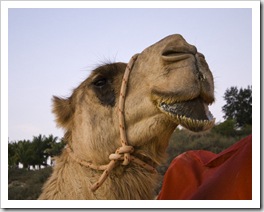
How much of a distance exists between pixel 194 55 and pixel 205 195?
736 mm

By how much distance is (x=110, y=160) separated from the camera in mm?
1745

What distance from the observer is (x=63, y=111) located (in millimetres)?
2072

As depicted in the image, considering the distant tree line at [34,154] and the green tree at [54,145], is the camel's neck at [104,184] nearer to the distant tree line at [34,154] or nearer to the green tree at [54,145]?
the green tree at [54,145]

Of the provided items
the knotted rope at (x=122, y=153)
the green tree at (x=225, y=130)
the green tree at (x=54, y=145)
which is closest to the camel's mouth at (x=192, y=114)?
the knotted rope at (x=122, y=153)

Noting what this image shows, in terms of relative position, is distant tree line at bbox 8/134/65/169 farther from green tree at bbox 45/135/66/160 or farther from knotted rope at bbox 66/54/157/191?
knotted rope at bbox 66/54/157/191

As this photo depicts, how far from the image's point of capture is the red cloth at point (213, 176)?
1.73m

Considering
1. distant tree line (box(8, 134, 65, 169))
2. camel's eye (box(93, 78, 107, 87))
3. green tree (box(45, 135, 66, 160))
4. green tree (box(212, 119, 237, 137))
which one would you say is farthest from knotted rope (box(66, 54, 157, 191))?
green tree (box(212, 119, 237, 137))

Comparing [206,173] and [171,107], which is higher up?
[171,107]

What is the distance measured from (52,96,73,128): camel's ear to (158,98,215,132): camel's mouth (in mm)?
762

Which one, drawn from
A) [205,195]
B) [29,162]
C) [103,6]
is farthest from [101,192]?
[29,162]

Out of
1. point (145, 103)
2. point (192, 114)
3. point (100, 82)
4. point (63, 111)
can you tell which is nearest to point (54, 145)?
point (63, 111)

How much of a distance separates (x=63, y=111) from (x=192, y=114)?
892 mm

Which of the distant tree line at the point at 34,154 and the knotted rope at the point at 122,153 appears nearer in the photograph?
the knotted rope at the point at 122,153

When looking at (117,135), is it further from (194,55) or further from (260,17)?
(260,17)
